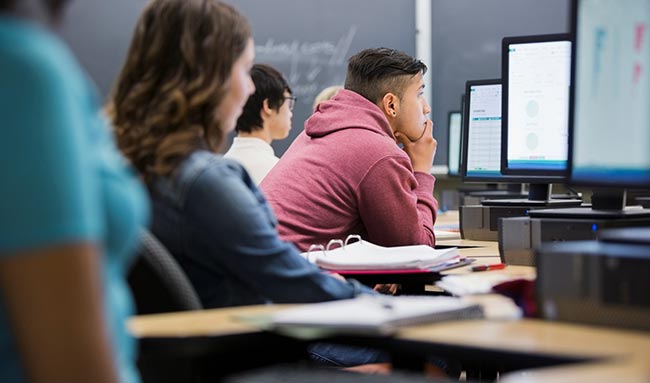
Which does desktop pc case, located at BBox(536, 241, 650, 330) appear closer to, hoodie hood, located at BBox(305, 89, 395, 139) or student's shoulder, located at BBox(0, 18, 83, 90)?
student's shoulder, located at BBox(0, 18, 83, 90)

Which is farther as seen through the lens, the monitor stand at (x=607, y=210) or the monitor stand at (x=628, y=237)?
the monitor stand at (x=607, y=210)

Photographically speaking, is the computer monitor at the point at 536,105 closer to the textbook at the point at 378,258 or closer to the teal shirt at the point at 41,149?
the textbook at the point at 378,258

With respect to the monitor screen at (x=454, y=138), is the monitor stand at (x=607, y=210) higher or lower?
higher

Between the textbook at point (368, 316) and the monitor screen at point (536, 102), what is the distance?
57.8 inches

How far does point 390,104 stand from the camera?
3197mm

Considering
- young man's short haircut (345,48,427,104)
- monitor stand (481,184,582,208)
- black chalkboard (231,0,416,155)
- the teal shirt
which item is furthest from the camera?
black chalkboard (231,0,416,155)

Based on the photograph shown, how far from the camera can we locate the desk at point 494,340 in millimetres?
1150

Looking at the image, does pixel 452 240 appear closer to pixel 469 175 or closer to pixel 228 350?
pixel 469 175

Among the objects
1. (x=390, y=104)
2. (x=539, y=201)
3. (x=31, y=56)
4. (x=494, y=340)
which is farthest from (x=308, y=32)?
(x=31, y=56)

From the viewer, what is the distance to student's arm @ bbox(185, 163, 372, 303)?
1.62 metres

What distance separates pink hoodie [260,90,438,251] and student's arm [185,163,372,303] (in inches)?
38.7

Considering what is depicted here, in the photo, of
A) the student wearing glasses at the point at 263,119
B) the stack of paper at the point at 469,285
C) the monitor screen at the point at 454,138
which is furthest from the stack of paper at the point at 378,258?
the monitor screen at the point at 454,138

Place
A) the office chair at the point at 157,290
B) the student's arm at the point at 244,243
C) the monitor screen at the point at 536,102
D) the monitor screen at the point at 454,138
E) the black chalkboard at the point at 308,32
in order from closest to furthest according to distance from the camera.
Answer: the office chair at the point at 157,290
the student's arm at the point at 244,243
the monitor screen at the point at 536,102
the monitor screen at the point at 454,138
the black chalkboard at the point at 308,32

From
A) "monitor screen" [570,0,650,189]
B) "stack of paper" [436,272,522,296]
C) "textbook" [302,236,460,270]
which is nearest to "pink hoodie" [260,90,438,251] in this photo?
"textbook" [302,236,460,270]
